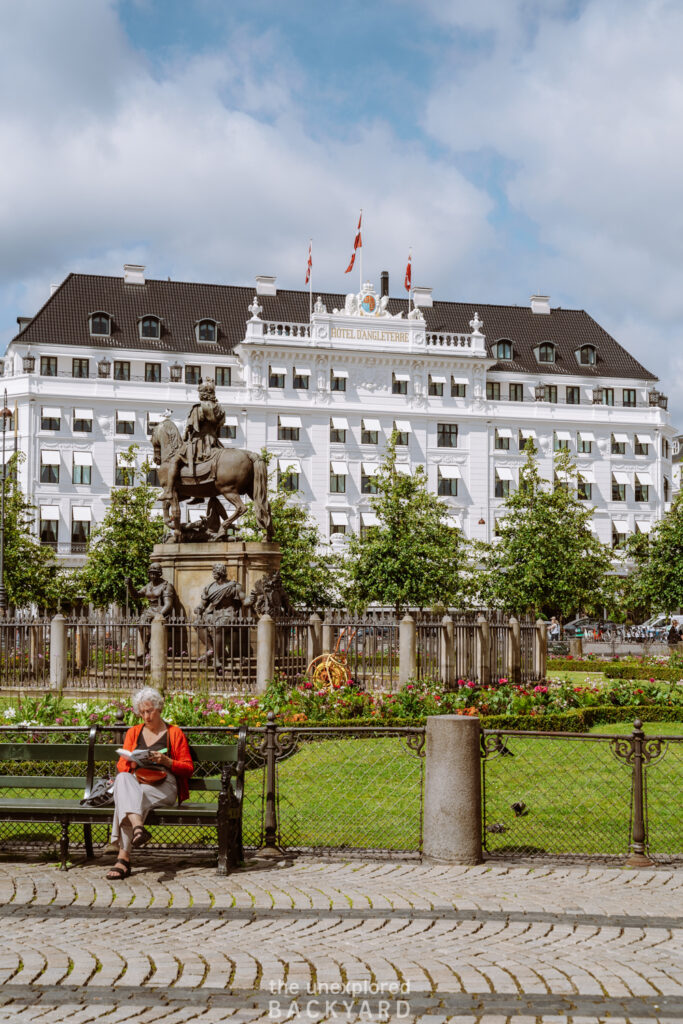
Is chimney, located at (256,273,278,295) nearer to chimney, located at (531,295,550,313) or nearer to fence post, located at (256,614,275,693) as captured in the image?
chimney, located at (531,295,550,313)

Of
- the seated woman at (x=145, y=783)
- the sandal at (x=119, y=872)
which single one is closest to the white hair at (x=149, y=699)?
the seated woman at (x=145, y=783)

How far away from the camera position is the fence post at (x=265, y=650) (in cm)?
1786

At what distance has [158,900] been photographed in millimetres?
7789

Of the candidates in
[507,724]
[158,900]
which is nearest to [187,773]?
[158,900]

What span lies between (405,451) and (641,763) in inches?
2271

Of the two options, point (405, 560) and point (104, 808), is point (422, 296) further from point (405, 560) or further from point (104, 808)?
point (104, 808)

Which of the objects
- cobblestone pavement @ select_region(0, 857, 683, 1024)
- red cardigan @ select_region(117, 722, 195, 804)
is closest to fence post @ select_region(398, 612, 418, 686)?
cobblestone pavement @ select_region(0, 857, 683, 1024)

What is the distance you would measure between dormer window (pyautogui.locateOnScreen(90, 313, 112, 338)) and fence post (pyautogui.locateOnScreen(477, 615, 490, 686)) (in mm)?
47721

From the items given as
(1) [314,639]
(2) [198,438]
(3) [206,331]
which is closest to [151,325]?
(3) [206,331]

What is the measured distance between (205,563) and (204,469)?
5.41 feet

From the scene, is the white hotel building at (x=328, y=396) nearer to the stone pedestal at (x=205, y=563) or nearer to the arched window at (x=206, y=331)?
the arched window at (x=206, y=331)

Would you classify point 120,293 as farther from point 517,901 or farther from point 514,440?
point 517,901

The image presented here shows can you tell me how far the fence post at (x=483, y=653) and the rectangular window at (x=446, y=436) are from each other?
47.1 m

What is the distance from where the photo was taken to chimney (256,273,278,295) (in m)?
70.1
